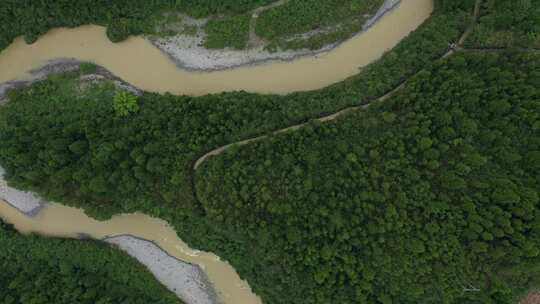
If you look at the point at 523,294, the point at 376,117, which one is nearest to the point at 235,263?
the point at 376,117

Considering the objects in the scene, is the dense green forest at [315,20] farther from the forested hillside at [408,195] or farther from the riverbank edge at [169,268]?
the riverbank edge at [169,268]

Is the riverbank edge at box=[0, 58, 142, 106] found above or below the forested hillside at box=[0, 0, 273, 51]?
below

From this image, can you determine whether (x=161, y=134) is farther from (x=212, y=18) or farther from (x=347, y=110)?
(x=347, y=110)

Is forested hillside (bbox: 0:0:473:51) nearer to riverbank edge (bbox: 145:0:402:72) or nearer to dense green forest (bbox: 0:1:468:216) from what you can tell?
riverbank edge (bbox: 145:0:402:72)

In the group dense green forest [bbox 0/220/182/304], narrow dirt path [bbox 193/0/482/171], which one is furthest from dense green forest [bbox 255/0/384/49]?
dense green forest [bbox 0/220/182/304]

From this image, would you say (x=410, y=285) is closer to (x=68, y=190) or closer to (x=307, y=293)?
(x=307, y=293)

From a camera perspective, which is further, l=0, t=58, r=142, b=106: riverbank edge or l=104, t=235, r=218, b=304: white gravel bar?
l=0, t=58, r=142, b=106: riverbank edge
